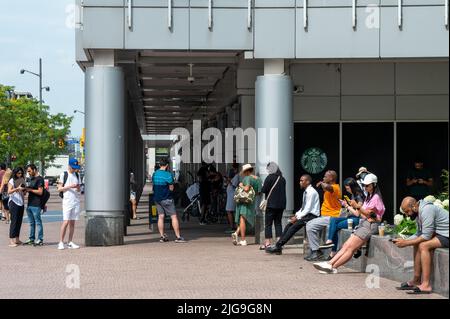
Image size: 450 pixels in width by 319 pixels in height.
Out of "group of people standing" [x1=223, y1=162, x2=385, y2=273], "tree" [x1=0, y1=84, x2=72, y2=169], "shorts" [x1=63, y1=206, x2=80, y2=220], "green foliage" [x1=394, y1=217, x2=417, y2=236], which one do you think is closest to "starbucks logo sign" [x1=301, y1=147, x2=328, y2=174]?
"group of people standing" [x1=223, y1=162, x2=385, y2=273]

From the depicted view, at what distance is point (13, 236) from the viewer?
19.0 metres

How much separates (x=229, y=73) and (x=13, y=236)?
8.39 meters

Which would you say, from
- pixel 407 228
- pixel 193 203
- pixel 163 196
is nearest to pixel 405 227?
pixel 407 228

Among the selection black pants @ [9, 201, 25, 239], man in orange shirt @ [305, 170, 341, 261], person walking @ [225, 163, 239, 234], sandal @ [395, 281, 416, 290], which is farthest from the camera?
person walking @ [225, 163, 239, 234]

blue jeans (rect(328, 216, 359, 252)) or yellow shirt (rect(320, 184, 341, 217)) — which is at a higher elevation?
yellow shirt (rect(320, 184, 341, 217))

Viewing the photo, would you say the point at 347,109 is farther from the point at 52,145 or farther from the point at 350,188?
the point at 52,145

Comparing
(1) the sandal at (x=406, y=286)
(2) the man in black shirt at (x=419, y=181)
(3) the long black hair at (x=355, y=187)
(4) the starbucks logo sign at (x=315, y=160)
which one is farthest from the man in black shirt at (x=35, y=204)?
(1) the sandal at (x=406, y=286)

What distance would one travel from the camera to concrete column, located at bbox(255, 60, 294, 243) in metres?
18.9

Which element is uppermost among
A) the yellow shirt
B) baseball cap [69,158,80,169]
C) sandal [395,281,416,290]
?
baseball cap [69,158,80,169]

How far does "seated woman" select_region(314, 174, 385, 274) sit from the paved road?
7.9 inches

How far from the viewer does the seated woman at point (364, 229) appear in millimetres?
13281

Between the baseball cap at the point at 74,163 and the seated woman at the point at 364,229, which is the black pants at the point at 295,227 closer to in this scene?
the seated woman at the point at 364,229

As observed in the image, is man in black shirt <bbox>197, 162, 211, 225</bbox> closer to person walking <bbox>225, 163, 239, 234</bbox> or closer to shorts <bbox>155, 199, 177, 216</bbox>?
person walking <bbox>225, 163, 239, 234</bbox>
